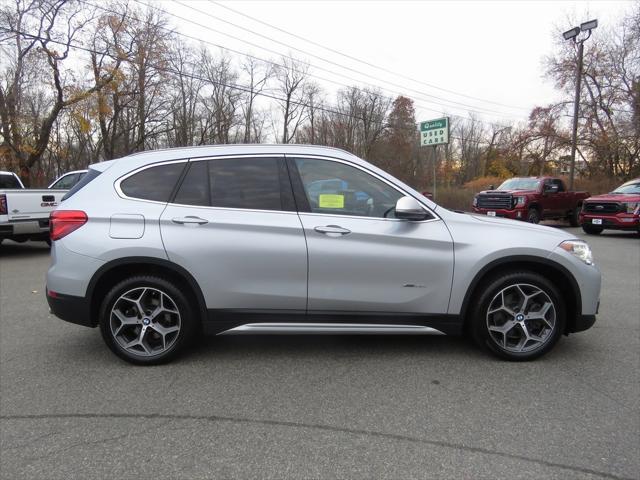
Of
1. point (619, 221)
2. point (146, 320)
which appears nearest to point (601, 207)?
point (619, 221)

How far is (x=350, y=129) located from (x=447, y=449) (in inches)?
1981

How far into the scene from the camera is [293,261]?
135 inches

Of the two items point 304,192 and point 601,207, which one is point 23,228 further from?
point 601,207

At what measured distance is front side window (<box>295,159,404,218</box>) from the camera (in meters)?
3.55

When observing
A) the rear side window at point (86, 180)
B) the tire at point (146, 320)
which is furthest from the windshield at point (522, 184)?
the rear side window at point (86, 180)

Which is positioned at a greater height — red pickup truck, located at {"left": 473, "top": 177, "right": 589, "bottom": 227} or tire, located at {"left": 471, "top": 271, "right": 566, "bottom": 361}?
red pickup truck, located at {"left": 473, "top": 177, "right": 589, "bottom": 227}

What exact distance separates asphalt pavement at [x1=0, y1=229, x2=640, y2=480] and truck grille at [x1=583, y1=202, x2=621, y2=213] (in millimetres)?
11037

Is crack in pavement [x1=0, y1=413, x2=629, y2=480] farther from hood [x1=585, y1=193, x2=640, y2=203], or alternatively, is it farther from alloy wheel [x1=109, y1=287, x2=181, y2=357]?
hood [x1=585, y1=193, x2=640, y2=203]

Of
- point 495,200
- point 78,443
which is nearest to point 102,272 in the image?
point 78,443

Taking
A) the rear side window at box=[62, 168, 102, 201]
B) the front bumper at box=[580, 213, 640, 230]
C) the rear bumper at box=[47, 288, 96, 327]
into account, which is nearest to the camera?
the rear bumper at box=[47, 288, 96, 327]

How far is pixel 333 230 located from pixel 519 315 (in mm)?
1710

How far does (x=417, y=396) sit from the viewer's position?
120 inches

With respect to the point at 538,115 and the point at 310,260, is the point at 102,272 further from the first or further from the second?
the point at 538,115

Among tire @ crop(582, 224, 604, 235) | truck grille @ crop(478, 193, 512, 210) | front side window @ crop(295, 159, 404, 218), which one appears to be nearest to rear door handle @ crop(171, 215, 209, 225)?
front side window @ crop(295, 159, 404, 218)
